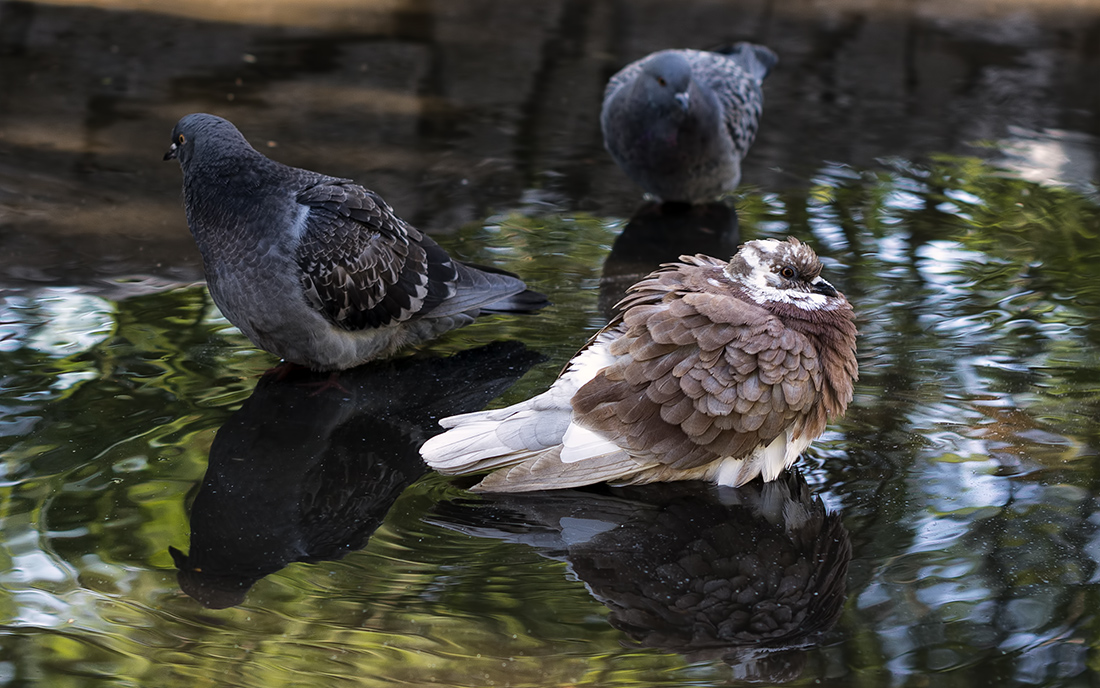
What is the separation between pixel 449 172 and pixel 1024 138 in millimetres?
4130

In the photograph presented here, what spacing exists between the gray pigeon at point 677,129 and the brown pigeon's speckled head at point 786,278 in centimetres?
259

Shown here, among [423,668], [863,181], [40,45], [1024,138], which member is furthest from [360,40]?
[423,668]

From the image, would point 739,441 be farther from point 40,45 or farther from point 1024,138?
point 40,45

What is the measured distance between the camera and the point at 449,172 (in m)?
7.10

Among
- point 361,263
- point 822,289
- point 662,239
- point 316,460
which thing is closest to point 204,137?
point 361,263

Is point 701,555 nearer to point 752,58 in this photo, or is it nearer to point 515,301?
point 515,301

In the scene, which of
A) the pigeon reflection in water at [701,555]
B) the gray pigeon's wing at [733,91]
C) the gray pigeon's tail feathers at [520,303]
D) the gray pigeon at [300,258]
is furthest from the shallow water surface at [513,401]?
the gray pigeon's wing at [733,91]

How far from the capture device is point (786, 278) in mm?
3959

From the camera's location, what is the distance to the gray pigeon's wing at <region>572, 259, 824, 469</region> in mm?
3719

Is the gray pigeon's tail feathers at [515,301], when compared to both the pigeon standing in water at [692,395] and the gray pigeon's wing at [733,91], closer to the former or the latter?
the pigeon standing in water at [692,395]

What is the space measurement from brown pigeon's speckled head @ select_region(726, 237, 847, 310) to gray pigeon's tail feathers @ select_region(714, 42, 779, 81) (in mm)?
4154

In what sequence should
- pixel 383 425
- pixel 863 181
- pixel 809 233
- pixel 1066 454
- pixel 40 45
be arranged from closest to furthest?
1. pixel 1066 454
2. pixel 383 425
3. pixel 809 233
4. pixel 863 181
5. pixel 40 45

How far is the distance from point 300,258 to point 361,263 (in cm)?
27

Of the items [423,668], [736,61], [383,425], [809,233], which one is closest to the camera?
[423,668]
